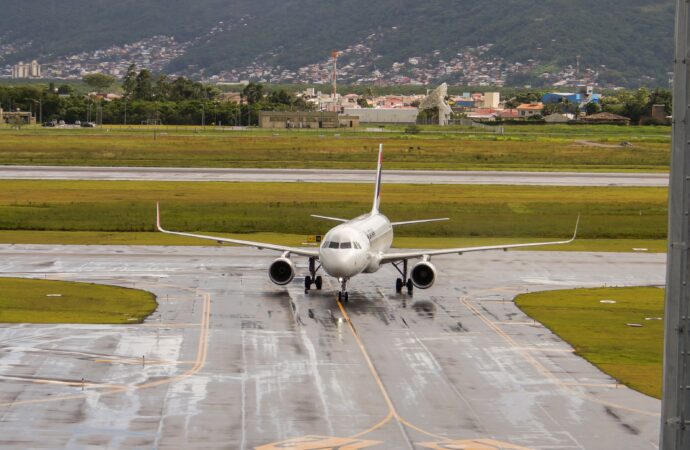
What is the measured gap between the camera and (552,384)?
37.1 metres

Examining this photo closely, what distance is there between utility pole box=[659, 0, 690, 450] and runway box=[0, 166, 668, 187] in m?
104

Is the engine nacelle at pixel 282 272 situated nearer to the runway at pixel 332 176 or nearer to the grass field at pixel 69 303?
the grass field at pixel 69 303

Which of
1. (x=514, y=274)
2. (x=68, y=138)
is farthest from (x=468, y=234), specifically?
(x=68, y=138)

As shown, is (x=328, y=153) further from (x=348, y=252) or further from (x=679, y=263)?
(x=679, y=263)

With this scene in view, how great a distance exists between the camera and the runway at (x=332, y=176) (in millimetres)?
117875

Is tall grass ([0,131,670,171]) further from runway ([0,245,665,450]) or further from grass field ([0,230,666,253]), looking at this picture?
runway ([0,245,665,450])

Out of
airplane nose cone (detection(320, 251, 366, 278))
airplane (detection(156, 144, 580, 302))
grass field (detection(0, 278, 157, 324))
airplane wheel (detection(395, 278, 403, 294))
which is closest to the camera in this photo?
grass field (detection(0, 278, 157, 324))

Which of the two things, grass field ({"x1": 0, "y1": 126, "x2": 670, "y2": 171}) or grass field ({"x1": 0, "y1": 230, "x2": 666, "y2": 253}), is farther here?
grass field ({"x1": 0, "y1": 126, "x2": 670, "y2": 171})

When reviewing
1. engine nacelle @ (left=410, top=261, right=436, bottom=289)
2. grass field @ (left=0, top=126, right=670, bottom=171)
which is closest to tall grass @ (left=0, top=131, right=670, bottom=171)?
grass field @ (left=0, top=126, right=670, bottom=171)

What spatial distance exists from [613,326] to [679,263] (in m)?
37.5

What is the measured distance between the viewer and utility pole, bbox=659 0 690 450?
468 inches

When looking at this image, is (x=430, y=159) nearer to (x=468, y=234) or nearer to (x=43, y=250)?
(x=468, y=234)

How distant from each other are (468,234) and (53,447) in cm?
5441

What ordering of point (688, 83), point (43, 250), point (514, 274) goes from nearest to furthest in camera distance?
point (688, 83) → point (514, 274) → point (43, 250)
